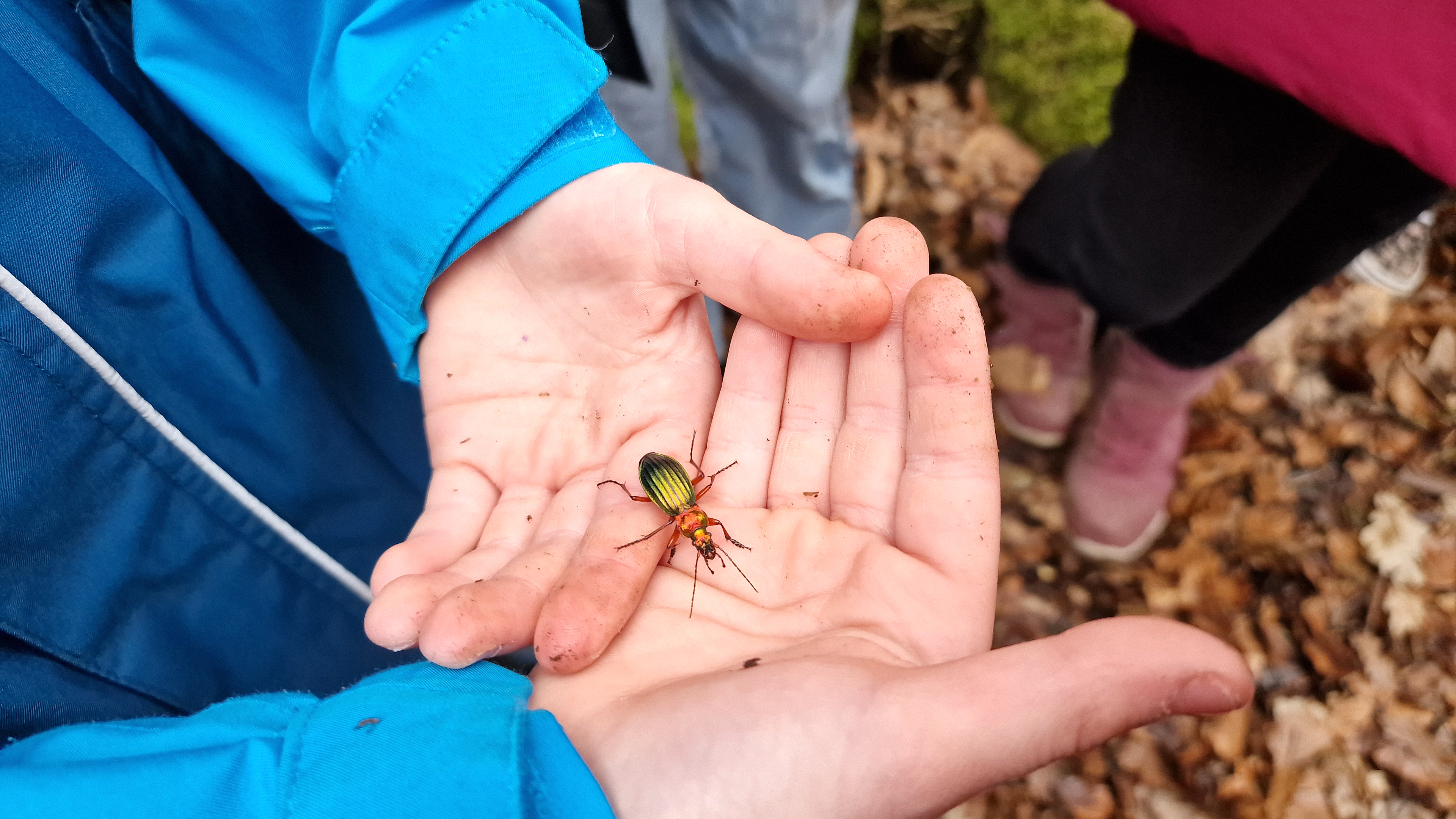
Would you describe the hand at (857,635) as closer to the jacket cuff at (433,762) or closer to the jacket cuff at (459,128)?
the jacket cuff at (433,762)

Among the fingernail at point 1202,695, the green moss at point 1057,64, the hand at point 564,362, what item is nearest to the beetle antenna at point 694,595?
the hand at point 564,362

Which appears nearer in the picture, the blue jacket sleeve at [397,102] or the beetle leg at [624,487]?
the blue jacket sleeve at [397,102]

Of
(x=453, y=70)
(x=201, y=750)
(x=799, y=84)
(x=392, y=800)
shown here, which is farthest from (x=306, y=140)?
(x=799, y=84)

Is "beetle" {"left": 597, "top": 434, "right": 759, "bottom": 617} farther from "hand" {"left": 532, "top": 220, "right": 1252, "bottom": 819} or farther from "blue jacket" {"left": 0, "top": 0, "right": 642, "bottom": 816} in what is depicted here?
"blue jacket" {"left": 0, "top": 0, "right": 642, "bottom": 816}

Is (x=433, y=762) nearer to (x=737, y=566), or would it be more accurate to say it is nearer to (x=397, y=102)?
(x=737, y=566)

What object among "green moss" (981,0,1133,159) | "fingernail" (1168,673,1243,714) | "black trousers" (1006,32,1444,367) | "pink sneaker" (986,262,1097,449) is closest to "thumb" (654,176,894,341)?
"fingernail" (1168,673,1243,714)

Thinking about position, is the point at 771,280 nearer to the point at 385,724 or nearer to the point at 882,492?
the point at 882,492
